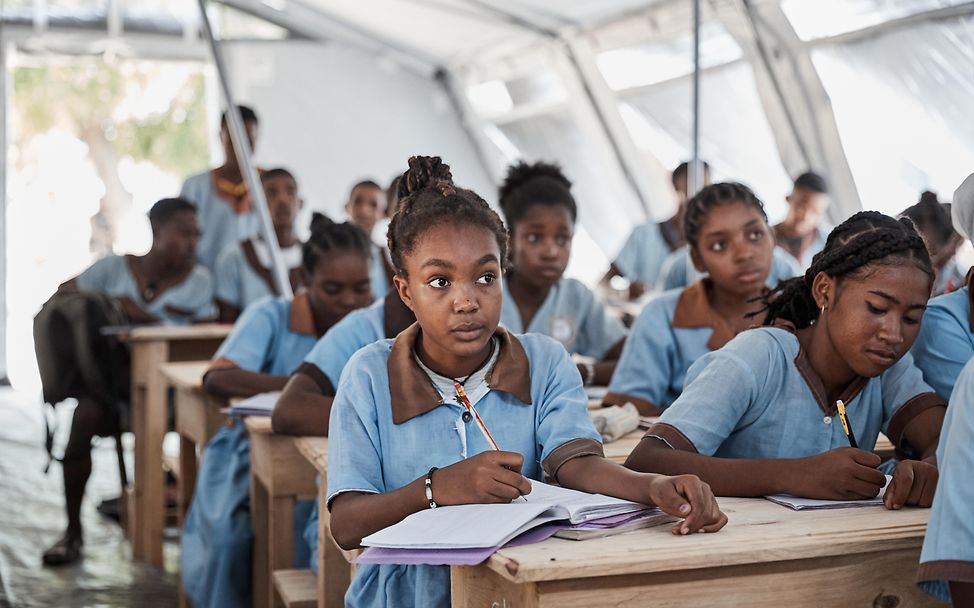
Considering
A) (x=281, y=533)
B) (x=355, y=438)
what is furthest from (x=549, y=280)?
(x=355, y=438)

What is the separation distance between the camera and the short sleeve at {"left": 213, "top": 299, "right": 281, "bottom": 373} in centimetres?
294

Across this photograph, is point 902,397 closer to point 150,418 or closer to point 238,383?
point 238,383

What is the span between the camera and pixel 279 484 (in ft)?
8.16

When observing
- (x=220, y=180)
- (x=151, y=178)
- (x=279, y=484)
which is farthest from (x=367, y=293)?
(x=151, y=178)

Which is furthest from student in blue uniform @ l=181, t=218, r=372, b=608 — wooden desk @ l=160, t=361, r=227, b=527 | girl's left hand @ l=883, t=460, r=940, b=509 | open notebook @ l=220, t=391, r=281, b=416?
girl's left hand @ l=883, t=460, r=940, b=509

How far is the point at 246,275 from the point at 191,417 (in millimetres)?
1266

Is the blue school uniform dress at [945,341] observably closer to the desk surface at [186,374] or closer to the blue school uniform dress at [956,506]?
the blue school uniform dress at [956,506]

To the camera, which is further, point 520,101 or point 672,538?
point 520,101

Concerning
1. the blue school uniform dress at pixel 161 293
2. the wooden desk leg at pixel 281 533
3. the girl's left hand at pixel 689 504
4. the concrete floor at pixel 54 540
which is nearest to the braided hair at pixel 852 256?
the girl's left hand at pixel 689 504

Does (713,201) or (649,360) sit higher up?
(713,201)

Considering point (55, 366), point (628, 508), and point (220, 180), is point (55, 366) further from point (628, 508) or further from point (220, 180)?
point (628, 508)

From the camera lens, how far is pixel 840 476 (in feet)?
4.85

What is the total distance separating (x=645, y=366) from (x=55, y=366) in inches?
89.9

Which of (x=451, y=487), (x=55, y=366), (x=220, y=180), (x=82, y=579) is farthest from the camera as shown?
(x=220, y=180)
